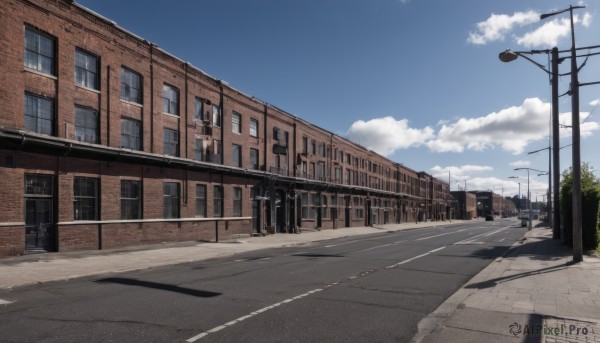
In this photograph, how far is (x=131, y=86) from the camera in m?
25.0

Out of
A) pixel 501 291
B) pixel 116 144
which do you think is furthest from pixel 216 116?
pixel 501 291

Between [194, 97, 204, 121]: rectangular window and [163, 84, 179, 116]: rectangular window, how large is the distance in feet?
6.12

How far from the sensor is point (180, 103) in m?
28.7

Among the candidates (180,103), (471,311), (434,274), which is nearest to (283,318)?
(471,311)

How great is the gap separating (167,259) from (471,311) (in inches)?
507

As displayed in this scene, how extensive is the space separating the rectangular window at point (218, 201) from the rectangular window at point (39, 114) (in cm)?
1284

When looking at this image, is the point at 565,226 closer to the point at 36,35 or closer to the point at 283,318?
the point at 283,318

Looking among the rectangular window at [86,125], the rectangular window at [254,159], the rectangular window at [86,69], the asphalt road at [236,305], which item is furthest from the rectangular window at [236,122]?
the asphalt road at [236,305]

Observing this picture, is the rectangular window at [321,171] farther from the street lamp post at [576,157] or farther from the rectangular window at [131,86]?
the street lamp post at [576,157]

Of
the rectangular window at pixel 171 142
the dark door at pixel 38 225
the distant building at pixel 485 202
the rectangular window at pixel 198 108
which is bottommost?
the distant building at pixel 485 202

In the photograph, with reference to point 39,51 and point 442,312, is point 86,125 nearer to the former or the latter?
point 39,51

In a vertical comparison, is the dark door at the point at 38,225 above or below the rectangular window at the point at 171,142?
below

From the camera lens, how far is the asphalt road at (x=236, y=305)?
700 cm

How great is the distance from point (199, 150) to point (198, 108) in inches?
111
